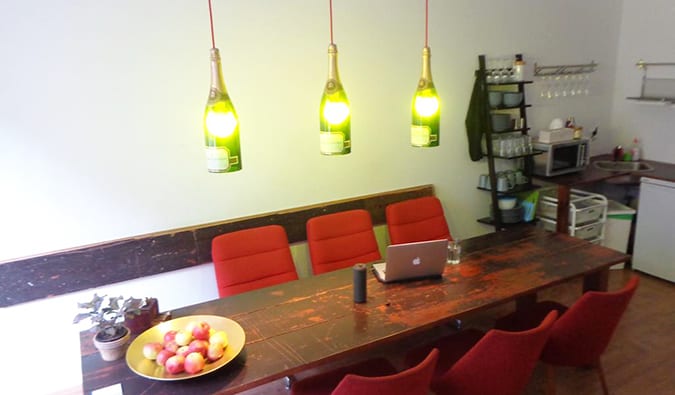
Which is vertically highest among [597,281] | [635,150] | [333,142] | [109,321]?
[333,142]

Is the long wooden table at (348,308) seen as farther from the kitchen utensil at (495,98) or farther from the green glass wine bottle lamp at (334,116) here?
the kitchen utensil at (495,98)

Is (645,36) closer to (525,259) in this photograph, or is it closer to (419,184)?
(419,184)

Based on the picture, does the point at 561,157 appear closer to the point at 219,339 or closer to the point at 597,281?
the point at 597,281

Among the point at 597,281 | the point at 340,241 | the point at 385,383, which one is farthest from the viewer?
the point at 340,241

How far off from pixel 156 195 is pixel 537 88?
3349mm

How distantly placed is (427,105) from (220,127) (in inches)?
39.8

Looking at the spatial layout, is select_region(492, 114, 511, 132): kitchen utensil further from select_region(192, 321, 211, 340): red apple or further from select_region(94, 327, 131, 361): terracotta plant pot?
select_region(94, 327, 131, 361): terracotta plant pot

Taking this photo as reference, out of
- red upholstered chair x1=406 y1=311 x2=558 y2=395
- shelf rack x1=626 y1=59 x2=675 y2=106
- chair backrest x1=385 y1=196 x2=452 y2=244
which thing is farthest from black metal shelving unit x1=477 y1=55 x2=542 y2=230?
red upholstered chair x1=406 y1=311 x2=558 y2=395

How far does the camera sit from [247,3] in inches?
120

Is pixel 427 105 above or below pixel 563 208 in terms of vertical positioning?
above

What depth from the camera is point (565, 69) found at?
15.0 feet

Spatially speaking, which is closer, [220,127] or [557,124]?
[220,127]

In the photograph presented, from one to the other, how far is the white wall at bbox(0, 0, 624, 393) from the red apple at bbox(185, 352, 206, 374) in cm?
140

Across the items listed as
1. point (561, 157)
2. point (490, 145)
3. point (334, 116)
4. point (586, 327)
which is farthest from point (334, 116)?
point (561, 157)
